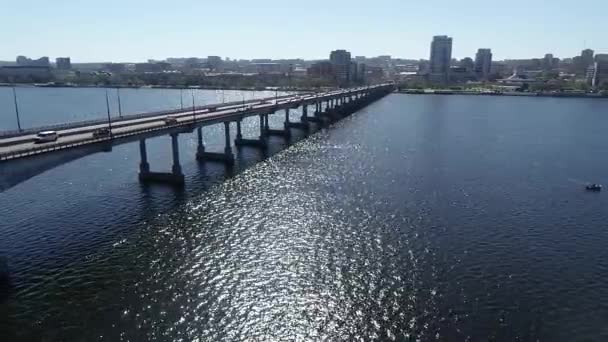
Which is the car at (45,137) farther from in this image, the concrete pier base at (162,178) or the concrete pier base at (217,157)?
the concrete pier base at (217,157)

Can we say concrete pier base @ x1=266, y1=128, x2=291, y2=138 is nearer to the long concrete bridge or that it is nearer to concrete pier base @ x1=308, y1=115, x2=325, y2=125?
the long concrete bridge

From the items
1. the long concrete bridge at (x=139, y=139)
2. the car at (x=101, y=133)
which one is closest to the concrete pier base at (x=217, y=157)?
the long concrete bridge at (x=139, y=139)

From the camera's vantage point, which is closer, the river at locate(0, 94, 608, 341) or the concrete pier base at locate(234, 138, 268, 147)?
the river at locate(0, 94, 608, 341)

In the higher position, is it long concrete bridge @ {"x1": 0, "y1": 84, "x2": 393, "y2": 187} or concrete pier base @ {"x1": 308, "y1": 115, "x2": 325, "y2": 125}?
long concrete bridge @ {"x1": 0, "y1": 84, "x2": 393, "y2": 187}

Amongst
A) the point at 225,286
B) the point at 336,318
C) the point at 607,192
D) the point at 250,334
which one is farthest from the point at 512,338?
the point at 607,192

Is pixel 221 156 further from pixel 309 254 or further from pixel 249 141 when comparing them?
pixel 309 254

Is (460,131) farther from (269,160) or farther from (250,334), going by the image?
(250,334)

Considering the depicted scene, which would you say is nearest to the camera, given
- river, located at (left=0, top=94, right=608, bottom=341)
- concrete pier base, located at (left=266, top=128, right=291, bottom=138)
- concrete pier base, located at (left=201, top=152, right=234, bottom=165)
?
river, located at (left=0, top=94, right=608, bottom=341)

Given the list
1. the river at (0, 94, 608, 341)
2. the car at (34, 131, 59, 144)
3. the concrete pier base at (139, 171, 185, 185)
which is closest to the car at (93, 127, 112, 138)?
the car at (34, 131, 59, 144)
